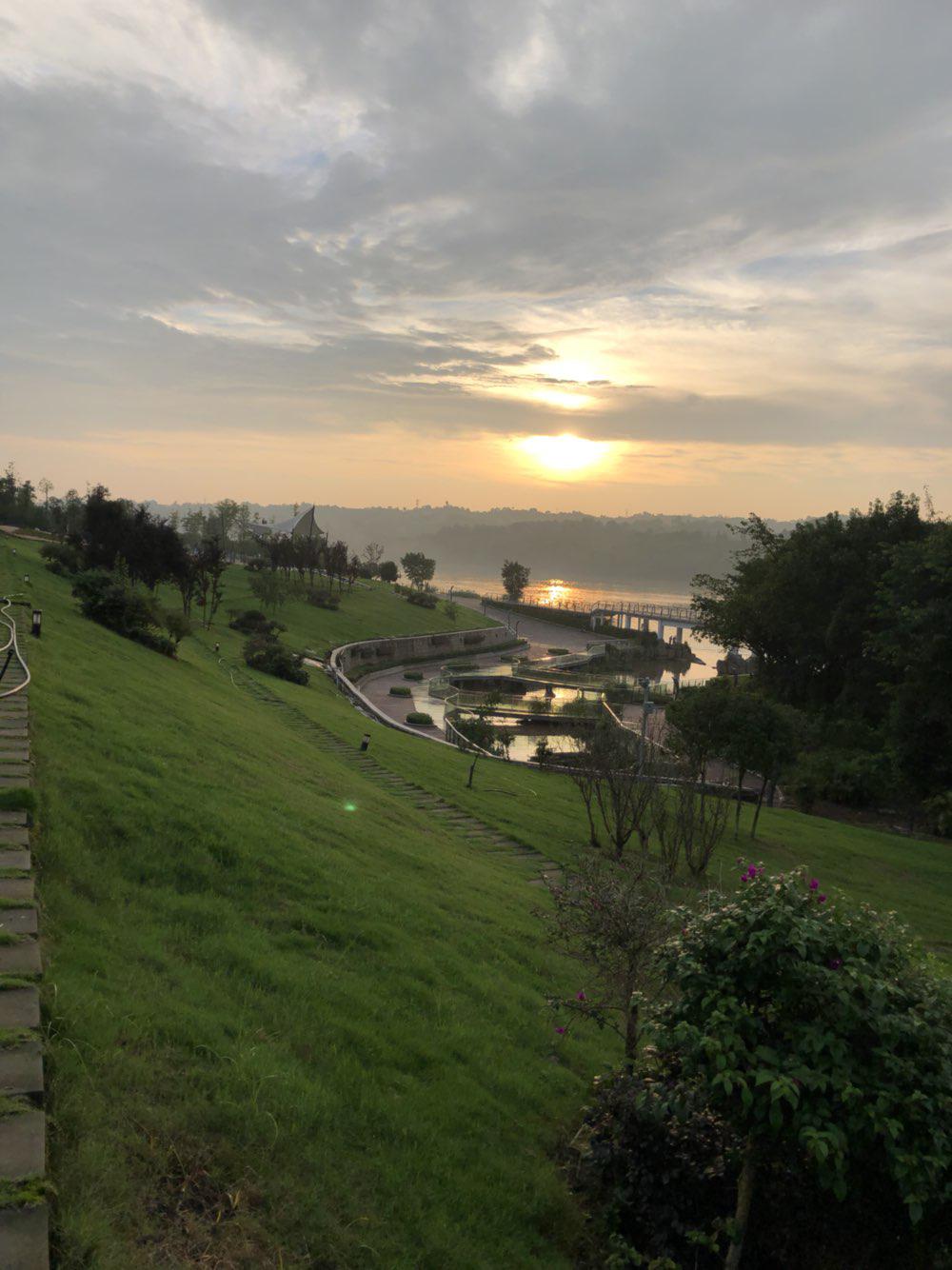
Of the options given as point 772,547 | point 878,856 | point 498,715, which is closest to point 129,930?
point 878,856

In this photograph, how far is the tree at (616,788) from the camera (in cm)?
1970

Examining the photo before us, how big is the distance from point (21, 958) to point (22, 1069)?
1227 millimetres

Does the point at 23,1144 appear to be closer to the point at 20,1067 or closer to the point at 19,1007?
the point at 20,1067

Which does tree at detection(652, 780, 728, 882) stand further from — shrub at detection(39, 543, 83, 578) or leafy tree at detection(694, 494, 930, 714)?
shrub at detection(39, 543, 83, 578)

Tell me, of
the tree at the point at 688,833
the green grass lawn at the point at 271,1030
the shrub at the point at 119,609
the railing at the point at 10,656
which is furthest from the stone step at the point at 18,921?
the shrub at the point at 119,609

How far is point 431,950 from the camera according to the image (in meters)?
9.08

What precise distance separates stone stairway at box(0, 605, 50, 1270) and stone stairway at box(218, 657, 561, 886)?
8.26m

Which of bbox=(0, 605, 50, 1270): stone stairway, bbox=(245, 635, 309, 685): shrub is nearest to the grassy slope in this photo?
bbox=(245, 635, 309, 685): shrub

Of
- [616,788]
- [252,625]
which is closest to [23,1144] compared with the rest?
[616,788]

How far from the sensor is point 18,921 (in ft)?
19.0

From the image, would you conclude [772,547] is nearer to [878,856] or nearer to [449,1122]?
[878,856]

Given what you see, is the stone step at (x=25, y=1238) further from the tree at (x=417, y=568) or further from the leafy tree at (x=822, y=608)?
the tree at (x=417, y=568)

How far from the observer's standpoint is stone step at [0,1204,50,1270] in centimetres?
338

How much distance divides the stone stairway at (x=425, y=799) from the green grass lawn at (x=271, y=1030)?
4234 mm
